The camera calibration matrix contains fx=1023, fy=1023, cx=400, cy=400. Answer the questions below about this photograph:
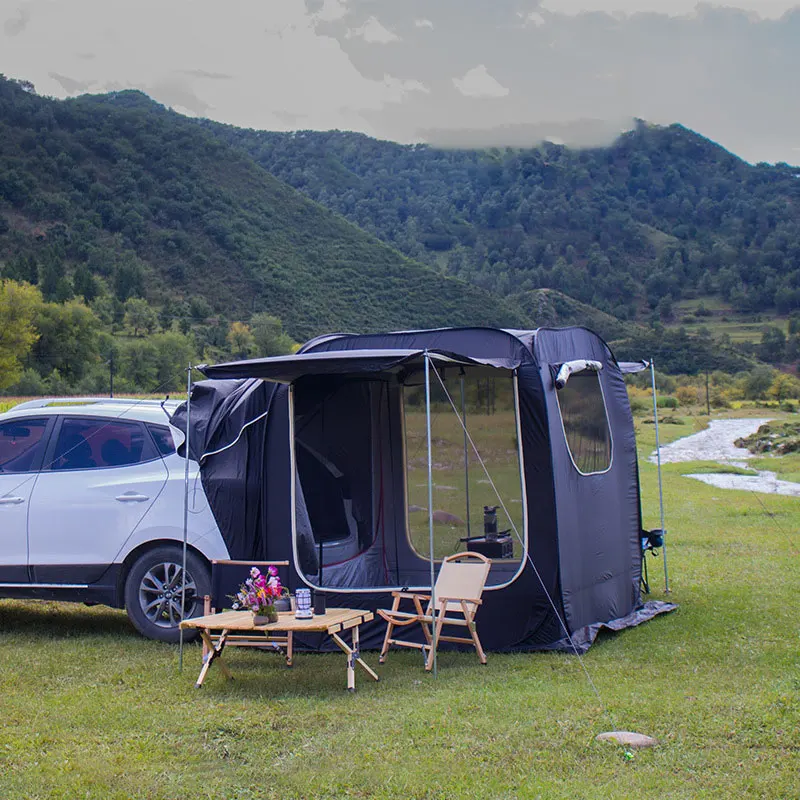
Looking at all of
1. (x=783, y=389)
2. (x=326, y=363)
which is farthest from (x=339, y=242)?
(x=326, y=363)

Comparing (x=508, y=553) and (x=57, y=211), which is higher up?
(x=57, y=211)

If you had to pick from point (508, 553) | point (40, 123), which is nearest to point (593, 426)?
point (508, 553)

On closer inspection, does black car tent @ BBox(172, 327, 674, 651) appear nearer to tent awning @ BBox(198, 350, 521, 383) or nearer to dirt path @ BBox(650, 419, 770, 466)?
tent awning @ BBox(198, 350, 521, 383)

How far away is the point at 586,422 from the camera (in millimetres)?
8070

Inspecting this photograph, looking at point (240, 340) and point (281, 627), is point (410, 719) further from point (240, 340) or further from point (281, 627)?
point (240, 340)

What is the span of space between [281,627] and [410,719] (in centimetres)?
111

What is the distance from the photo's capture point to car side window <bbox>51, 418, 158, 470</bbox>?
25.0 ft

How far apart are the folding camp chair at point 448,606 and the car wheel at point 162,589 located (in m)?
Answer: 1.41

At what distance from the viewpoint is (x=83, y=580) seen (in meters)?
7.42

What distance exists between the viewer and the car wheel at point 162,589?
24.0ft

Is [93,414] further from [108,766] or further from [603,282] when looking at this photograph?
[603,282]

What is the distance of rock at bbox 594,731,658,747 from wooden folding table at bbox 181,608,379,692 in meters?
1.68

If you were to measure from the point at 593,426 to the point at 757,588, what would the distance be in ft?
8.40

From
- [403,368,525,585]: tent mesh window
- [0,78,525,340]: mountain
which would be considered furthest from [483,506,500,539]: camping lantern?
[0,78,525,340]: mountain
